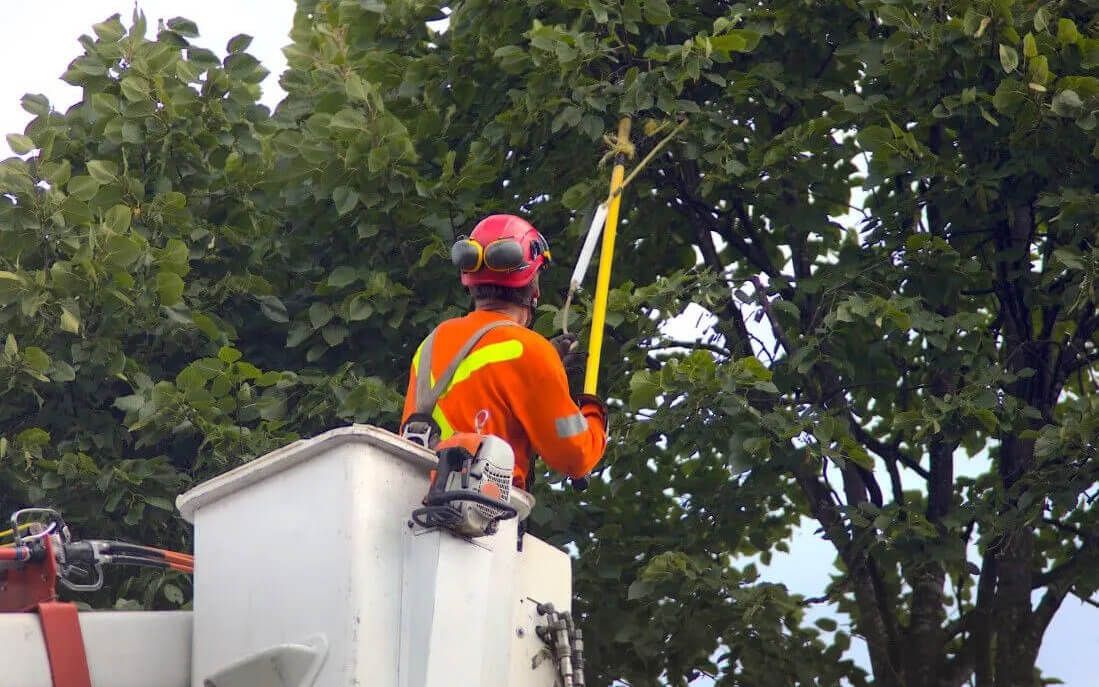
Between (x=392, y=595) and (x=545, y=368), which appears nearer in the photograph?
(x=392, y=595)

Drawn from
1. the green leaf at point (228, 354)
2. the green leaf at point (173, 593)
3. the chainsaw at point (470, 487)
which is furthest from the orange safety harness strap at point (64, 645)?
the green leaf at point (228, 354)

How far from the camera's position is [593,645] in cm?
976

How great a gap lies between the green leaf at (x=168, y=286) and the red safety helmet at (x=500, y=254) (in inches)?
128

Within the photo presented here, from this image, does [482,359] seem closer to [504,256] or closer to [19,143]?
[504,256]

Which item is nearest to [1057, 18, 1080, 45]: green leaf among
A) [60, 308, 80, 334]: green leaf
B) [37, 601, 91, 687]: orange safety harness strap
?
[60, 308, 80, 334]: green leaf

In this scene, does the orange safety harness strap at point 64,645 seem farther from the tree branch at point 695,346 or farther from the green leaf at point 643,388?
the tree branch at point 695,346

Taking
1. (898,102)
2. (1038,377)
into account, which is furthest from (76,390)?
(1038,377)

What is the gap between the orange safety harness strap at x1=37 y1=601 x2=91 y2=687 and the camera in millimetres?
4652

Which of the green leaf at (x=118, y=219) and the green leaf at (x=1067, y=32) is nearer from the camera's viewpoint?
the green leaf at (x=1067, y=32)

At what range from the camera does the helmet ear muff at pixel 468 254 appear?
6.13m

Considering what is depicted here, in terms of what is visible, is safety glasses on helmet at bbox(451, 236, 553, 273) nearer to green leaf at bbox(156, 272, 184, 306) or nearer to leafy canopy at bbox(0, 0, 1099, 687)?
leafy canopy at bbox(0, 0, 1099, 687)

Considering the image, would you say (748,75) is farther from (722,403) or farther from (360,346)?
(360,346)

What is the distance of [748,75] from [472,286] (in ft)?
13.2

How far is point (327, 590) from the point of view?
4602mm
